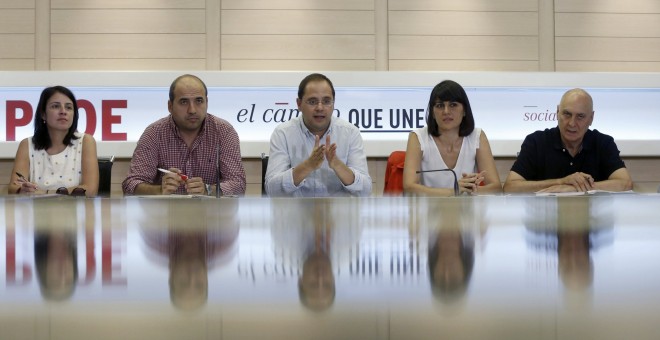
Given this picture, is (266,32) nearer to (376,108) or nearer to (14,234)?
(376,108)

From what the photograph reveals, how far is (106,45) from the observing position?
457 centimetres

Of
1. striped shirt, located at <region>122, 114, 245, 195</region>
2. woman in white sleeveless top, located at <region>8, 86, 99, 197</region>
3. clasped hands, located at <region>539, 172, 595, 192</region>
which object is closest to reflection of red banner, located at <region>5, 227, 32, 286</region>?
clasped hands, located at <region>539, 172, 595, 192</region>

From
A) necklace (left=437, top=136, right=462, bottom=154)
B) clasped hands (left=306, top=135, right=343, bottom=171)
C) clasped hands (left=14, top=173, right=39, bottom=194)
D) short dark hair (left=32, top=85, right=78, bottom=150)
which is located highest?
short dark hair (left=32, top=85, right=78, bottom=150)

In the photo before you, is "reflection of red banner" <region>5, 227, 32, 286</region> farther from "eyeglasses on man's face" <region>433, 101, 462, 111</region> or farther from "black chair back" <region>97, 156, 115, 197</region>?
"black chair back" <region>97, 156, 115, 197</region>

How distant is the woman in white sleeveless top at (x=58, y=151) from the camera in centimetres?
285

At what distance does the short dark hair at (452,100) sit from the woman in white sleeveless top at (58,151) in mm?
1428

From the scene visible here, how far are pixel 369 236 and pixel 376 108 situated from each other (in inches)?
165

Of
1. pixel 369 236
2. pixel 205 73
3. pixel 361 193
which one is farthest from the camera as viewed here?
pixel 205 73

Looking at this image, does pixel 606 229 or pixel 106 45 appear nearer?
pixel 606 229

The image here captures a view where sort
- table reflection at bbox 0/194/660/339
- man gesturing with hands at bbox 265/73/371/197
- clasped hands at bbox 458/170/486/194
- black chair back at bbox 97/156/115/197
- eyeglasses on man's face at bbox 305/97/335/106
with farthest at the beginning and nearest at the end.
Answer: black chair back at bbox 97/156/115/197 → eyeglasses on man's face at bbox 305/97/335/106 → man gesturing with hands at bbox 265/73/371/197 → clasped hands at bbox 458/170/486/194 → table reflection at bbox 0/194/660/339

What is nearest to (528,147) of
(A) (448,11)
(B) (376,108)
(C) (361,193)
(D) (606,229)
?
(C) (361,193)

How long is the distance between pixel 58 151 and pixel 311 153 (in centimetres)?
114

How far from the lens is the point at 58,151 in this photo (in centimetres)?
295

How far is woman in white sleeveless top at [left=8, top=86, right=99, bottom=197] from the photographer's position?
9.36 ft
